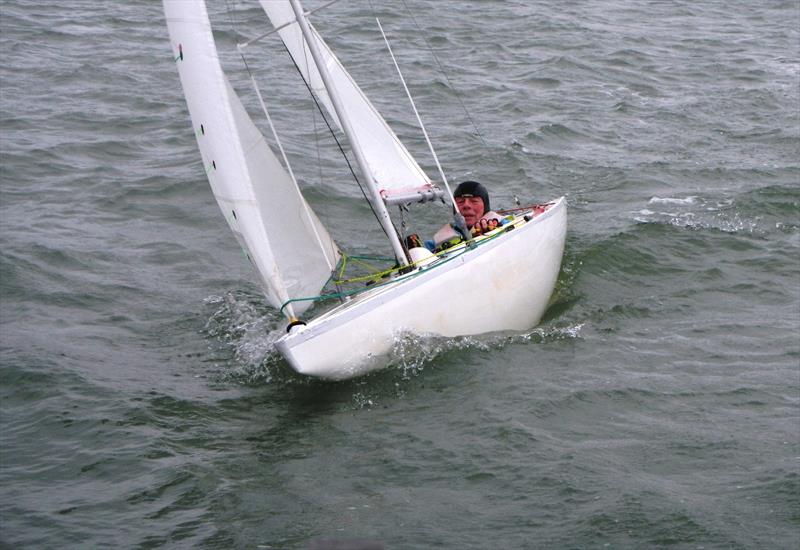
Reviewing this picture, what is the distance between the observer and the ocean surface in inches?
255

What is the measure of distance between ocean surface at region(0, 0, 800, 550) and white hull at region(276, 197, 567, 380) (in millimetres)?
184

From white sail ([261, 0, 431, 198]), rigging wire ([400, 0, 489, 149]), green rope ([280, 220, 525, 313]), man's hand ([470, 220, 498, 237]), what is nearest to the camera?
green rope ([280, 220, 525, 313])

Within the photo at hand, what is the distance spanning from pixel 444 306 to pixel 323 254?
1.07 metres

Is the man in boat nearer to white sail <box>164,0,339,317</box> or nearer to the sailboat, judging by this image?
the sailboat

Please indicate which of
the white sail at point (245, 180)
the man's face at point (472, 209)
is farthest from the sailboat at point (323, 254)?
the man's face at point (472, 209)

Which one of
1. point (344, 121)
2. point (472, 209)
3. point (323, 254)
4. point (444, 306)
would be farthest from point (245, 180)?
point (472, 209)

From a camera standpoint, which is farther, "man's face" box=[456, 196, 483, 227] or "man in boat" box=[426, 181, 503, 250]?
"man's face" box=[456, 196, 483, 227]

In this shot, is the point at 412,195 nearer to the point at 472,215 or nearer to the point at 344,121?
the point at 472,215

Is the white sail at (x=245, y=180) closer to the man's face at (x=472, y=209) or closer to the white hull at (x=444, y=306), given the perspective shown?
the white hull at (x=444, y=306)

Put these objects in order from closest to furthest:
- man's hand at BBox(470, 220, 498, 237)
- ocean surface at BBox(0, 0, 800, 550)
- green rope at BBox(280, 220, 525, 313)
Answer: ocean surface at BBox(0, 0, 800, 550) < green rope at BBox(280, 220, 525, 313) < man's hand at BBox(470, 220, 498, 237)

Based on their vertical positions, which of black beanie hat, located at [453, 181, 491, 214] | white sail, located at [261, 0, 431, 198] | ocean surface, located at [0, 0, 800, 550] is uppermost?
white sail, located at [261, 0, 431, 198]

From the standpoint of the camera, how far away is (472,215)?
378 inches

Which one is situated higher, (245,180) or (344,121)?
(344,121)

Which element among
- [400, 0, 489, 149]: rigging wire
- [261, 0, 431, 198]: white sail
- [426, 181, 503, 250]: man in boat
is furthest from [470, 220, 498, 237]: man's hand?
[400, 0, 489, 149]: rigging wire
